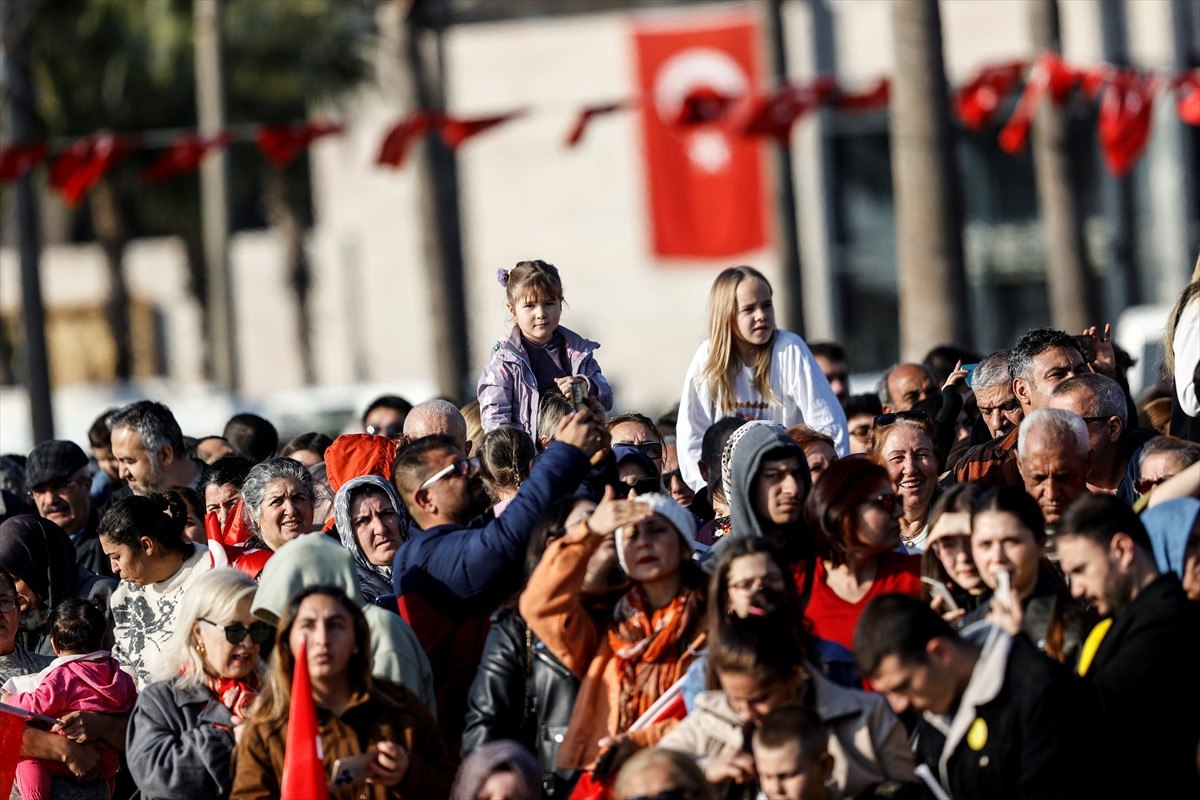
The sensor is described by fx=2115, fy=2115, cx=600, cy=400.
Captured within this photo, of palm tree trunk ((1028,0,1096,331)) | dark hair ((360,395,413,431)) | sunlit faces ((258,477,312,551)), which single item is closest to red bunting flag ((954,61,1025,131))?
palm tree trunk ((1028,0,1096,331))

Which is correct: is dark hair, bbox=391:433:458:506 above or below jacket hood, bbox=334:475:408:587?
above

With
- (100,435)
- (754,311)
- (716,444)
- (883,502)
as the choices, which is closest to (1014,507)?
(883,502)

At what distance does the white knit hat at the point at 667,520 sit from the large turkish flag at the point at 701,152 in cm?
2120

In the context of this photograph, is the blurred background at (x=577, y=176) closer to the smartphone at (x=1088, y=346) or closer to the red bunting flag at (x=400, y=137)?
the red bunting flag at (x=400, y=137)

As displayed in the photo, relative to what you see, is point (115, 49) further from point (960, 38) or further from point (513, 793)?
point (513, 793)

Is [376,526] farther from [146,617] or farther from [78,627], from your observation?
[78,627]

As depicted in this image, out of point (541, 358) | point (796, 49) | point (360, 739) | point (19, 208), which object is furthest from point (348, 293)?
point (360, 739)

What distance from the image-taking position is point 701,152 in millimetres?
28500

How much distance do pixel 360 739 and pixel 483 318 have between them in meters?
26.1

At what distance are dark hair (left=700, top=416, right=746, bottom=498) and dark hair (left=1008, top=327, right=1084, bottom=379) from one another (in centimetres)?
109

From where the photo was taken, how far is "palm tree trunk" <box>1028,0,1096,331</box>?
18938 millimetres

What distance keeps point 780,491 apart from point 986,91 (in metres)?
12.1

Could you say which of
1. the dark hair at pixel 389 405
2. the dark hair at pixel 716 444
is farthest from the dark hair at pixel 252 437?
the dark hair at pixel 716 444

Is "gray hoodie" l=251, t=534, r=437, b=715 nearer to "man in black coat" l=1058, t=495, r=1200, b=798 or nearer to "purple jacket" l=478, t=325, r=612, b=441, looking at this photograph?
"purple jacket" l=478, t=325, r=612, b=441
